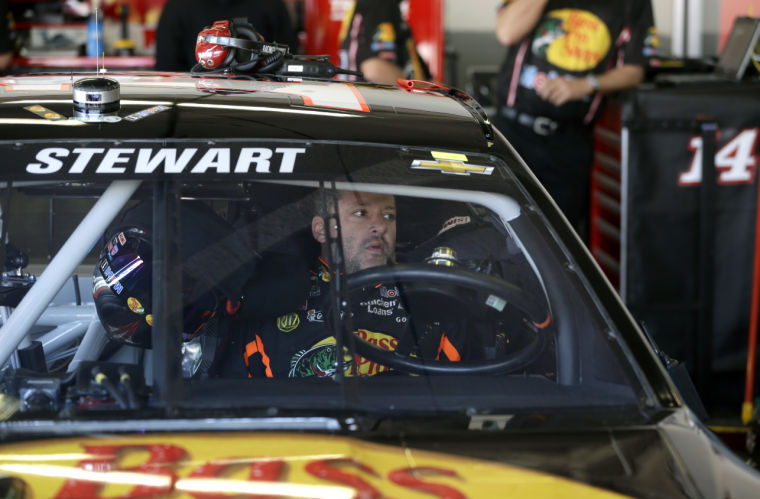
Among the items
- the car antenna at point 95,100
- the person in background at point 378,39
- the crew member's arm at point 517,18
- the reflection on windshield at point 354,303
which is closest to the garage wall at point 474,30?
the person in background at point 378,39

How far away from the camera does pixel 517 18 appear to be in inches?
156

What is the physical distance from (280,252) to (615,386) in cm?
60

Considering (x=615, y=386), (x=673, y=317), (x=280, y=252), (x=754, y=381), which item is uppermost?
(x=280, y=252)

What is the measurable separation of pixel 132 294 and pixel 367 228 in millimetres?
405

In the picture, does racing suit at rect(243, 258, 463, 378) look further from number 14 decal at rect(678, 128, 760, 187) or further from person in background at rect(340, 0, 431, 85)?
person in background at rect(340, 0, 431, 85)

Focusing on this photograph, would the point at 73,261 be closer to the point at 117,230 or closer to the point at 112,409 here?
the point at 117,230

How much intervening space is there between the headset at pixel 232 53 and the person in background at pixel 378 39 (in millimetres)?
1912

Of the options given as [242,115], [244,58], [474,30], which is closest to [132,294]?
[242,115]

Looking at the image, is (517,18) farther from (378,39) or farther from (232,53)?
(232,53)

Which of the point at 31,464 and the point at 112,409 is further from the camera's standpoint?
the point at 112,409

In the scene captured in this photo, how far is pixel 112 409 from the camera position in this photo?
1.42m

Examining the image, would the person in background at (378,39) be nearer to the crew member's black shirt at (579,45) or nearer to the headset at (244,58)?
the crew member's black shirt at (579,45)

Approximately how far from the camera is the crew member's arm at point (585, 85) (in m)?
3.89

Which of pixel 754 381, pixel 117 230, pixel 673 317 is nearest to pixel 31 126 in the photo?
pixel 117 230
